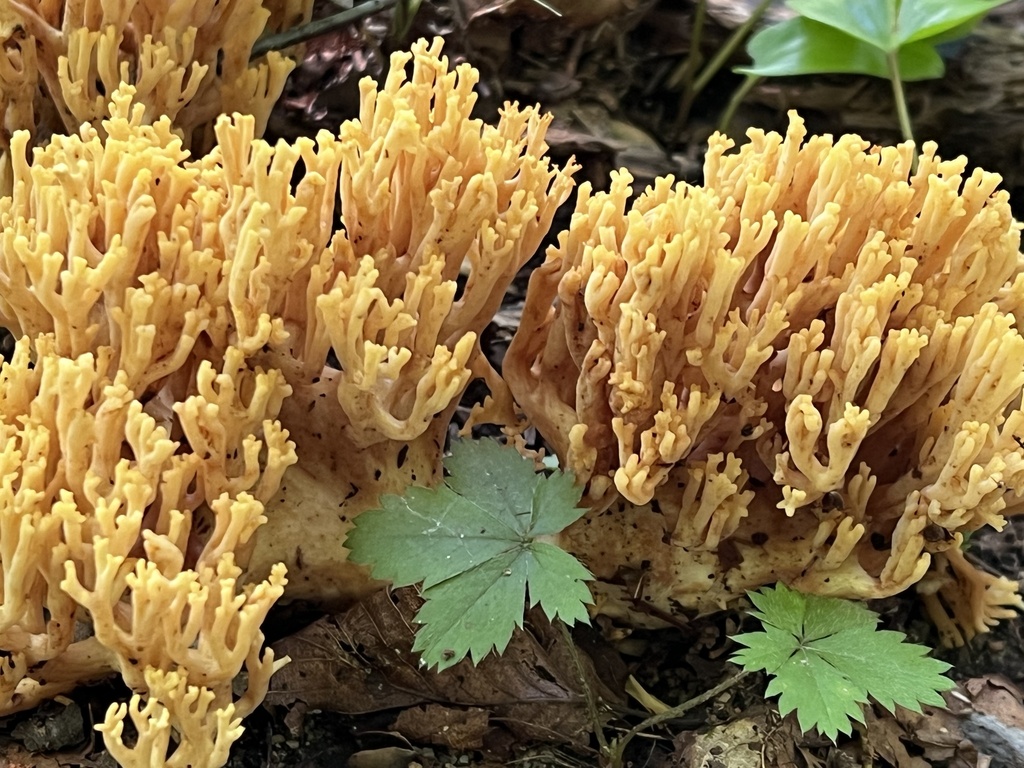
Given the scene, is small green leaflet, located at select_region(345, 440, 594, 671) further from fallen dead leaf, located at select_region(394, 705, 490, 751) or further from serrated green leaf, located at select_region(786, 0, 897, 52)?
serrated green leaf, located at select_region(786, 0, 897, 52)

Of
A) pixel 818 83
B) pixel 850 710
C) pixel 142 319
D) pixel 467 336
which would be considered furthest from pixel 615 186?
pixel 818 83

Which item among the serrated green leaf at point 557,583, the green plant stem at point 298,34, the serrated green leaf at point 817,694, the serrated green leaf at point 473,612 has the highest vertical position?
the green plant stem at point 298,34

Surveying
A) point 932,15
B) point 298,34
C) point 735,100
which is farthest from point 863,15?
point 298,34

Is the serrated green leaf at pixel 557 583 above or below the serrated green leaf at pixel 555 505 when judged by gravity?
below

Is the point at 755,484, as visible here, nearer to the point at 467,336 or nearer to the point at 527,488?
the point at 527,488

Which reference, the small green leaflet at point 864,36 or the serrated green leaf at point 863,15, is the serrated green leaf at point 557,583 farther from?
the serrated green leaf at point 863,15

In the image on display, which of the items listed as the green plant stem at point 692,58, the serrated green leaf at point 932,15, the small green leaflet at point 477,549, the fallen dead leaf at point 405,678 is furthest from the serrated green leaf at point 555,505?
the green plant stem at point 692,58

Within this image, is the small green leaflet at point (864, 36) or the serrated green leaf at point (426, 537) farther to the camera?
the small green leaflet at point (864, 36)
